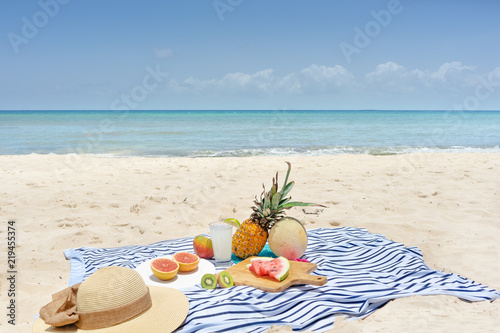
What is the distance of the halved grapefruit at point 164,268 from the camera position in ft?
10.3

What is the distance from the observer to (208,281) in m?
3.12

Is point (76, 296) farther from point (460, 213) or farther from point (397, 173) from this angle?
point (397, 173)

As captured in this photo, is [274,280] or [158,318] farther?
[274,280]

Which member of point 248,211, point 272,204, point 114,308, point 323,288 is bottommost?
point 248,211

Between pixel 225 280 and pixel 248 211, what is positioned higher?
pixel 225 280

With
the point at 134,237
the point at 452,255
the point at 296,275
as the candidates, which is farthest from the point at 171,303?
the point at 452,255

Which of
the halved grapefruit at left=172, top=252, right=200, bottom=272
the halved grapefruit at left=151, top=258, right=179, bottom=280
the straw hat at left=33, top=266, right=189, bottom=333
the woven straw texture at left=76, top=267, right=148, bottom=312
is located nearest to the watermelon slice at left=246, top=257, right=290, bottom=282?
the halved grapefruit at left=172, top=252, right=200, bottom=272

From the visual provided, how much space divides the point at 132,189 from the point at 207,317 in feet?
17.6

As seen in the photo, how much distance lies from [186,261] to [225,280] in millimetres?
456

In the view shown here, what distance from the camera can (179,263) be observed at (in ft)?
10.8

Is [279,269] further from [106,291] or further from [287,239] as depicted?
[106,291]

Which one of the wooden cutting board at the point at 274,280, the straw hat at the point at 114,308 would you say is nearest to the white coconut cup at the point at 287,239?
the wooden cutting board at the point at 274,280

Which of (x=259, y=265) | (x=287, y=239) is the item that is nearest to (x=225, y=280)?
(x=259, y=265)

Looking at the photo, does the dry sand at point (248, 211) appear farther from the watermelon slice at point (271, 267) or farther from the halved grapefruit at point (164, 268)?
the halved grapefruit at point (164, 268)
